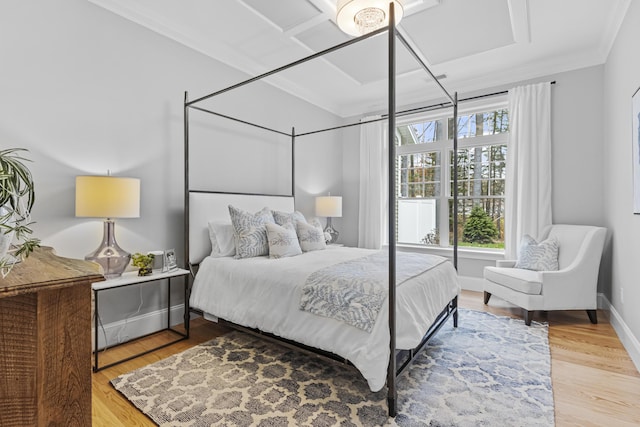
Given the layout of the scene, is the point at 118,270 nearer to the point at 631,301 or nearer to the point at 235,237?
the point at 235,237

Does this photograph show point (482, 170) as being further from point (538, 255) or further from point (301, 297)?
point (301, 297)

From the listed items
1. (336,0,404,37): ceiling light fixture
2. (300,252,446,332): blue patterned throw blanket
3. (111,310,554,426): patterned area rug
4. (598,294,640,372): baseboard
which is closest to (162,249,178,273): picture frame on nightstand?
(111,310,554,426): patterned area rug

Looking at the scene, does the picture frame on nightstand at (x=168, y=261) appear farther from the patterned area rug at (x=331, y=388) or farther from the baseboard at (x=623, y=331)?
the baseboard at (x=623, y=331)

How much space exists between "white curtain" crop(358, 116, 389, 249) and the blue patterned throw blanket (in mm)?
Answer: 2647

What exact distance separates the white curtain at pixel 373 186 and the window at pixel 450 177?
0.28 meters

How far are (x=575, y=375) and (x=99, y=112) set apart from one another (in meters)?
3.91

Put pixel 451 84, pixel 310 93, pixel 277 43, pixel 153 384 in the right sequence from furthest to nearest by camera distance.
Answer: pixel 310 93 → pixel 451 84 → pixel 277 43 → pixel 153 384

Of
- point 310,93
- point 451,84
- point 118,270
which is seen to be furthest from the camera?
point 310,93

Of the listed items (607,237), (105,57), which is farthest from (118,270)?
(607,237)

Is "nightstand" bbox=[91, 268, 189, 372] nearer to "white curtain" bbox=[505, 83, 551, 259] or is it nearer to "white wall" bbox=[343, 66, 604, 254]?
"white curtain" bbox=[505, 83, 551, 259]

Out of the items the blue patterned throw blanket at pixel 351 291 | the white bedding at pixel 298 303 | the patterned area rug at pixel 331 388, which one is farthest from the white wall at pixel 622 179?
the blue patterned throw blanket at pixel 351 291

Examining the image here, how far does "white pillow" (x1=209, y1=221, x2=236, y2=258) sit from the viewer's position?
2.98m

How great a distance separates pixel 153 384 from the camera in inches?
79.0

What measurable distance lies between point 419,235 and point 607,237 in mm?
2169
